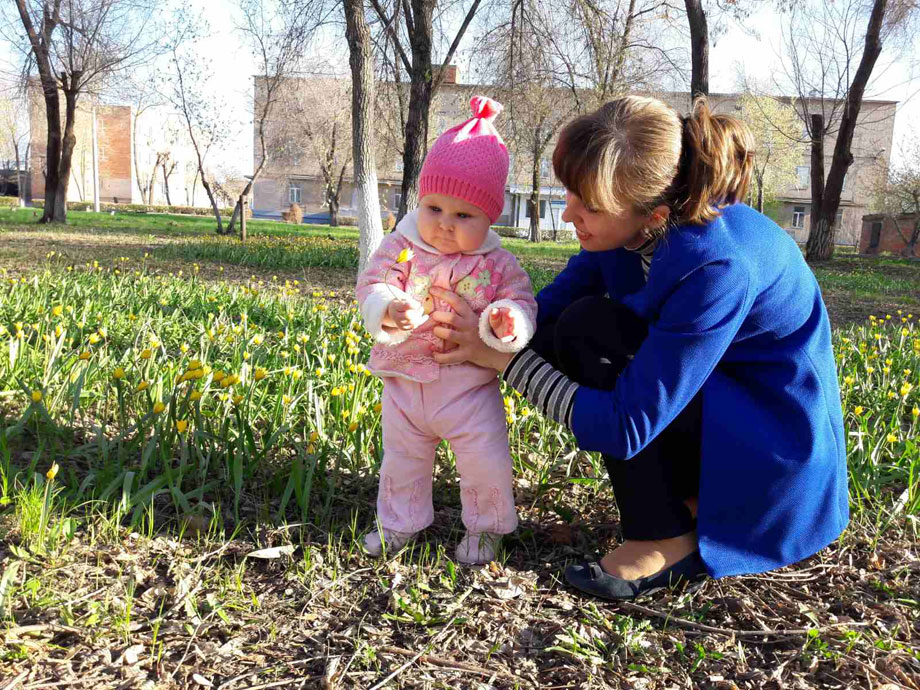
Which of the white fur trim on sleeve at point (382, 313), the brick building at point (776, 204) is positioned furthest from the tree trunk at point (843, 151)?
the brick building at point (776, 204)

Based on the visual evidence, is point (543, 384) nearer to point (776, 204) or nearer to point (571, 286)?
point (571, 286)

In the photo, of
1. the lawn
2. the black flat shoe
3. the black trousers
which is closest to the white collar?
the black trousers

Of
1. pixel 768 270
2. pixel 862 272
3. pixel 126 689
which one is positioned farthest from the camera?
pixel 862 272

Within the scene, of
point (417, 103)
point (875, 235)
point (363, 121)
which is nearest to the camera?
point (363, 121)

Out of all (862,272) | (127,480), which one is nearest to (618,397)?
(127,480)

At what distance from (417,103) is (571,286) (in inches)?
297

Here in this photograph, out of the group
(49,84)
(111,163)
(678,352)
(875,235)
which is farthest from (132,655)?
(111,163)

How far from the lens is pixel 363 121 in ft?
22.9

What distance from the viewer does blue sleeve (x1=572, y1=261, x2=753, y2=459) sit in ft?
5.14

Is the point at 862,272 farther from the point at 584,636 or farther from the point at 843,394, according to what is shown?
the point at 584,636

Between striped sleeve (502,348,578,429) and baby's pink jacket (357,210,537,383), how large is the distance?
0.09m

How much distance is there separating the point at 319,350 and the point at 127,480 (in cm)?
150

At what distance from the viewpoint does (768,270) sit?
1640mm

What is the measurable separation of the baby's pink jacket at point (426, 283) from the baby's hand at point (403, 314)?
0.34 feet
